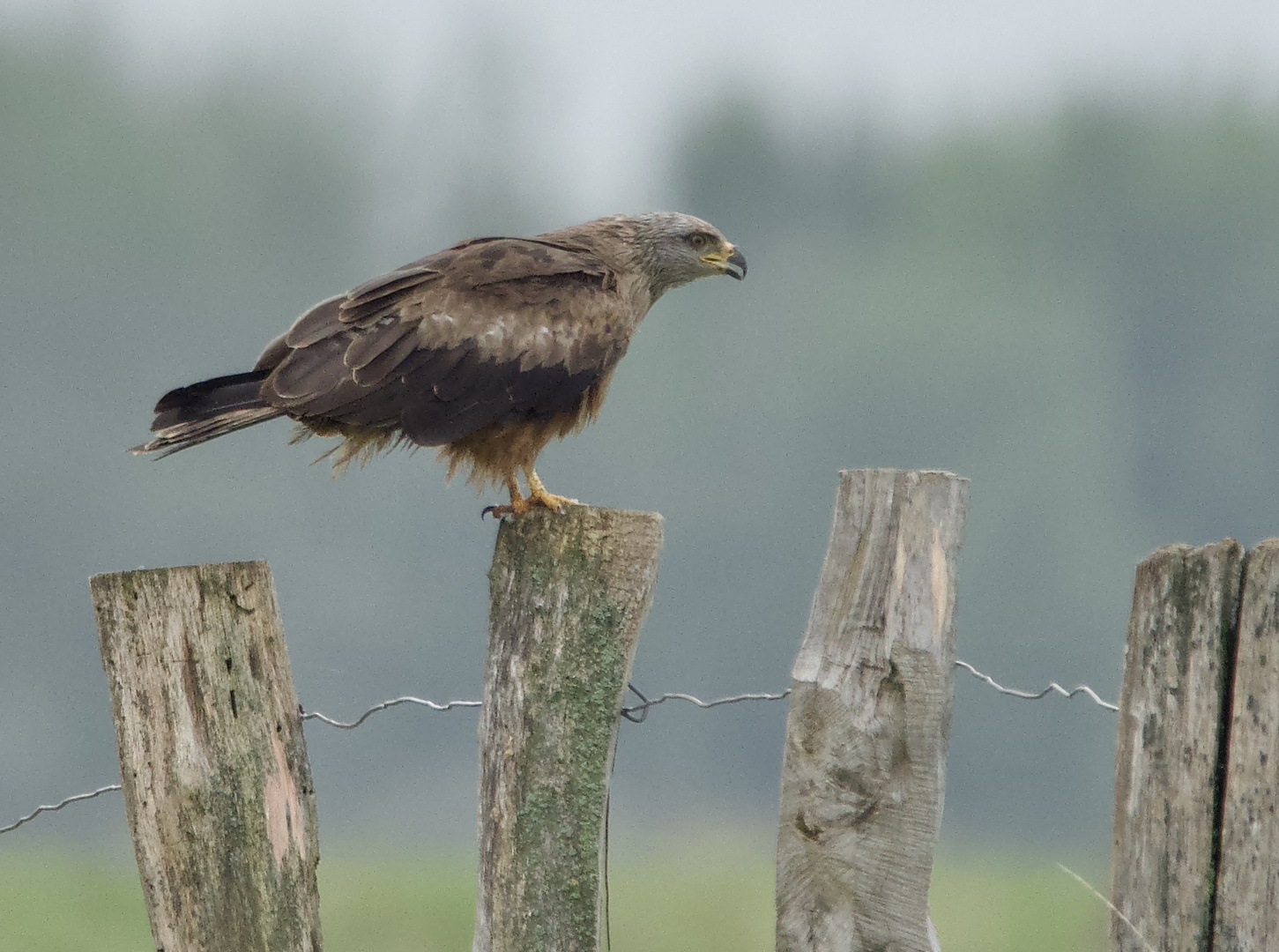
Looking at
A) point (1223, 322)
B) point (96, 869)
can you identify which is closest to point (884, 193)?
point (1223, 322)

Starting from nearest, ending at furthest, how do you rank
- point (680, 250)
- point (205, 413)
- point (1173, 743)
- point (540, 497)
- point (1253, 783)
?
point (1253, 783), point (1173, 743), point (205, 413), point (540, 497), point (680, 250)

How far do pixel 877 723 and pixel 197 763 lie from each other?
1611mm

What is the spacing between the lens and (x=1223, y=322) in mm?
49250

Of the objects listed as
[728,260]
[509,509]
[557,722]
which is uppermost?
[728,260]

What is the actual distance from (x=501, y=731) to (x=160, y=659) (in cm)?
84

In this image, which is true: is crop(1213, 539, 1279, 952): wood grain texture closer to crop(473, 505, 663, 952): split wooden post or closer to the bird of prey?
crop(473, 505, 663, 952): split wooden post

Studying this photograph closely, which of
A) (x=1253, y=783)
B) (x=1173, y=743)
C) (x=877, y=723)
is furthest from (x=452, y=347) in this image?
(x=1253, y=783)

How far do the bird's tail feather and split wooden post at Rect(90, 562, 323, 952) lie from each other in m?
1.33

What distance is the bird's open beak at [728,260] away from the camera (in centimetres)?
605

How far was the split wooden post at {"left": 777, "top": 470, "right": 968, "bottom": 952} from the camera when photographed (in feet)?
10.2

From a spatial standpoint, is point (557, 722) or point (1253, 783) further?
point (557, 722)

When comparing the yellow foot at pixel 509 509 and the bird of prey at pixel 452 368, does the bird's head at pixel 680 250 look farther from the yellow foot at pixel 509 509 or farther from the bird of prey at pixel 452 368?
the yellow foot at pixel 509 509

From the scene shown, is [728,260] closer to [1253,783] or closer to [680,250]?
[680,250]

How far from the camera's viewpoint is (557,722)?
333cm
